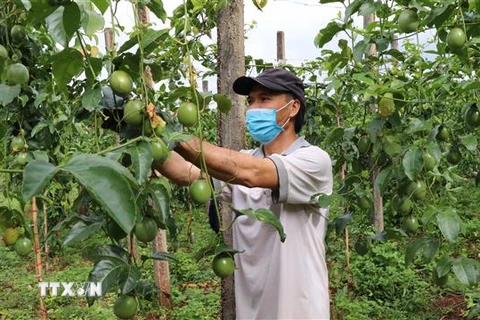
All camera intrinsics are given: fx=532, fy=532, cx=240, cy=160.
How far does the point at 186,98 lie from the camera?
113 cm

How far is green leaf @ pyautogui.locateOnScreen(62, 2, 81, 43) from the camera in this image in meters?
0.76

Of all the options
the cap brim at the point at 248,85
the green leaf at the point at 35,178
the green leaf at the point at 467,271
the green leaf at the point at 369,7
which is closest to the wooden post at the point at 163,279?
the cap brim at the point at 248,85

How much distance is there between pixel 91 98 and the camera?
3.30ft

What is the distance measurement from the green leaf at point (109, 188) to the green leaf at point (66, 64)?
1.59 ft

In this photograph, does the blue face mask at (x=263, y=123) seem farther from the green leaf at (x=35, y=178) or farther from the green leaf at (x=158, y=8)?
the green leaf at (x=35, y=178)

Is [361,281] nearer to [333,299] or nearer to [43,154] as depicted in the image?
[333,299]

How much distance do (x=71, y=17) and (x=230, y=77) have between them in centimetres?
77

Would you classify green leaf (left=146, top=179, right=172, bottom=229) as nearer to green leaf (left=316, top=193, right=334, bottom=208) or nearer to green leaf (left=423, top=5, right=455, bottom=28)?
green leaf (left=316, top=193, right=334, bottom=208)

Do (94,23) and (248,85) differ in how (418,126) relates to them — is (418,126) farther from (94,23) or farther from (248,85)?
(94,23)

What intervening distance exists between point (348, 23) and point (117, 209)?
1289mm

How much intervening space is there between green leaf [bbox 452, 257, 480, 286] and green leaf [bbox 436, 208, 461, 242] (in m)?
0.16

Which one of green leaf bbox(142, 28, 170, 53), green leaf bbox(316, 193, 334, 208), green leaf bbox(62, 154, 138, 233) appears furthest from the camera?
green leaf bbox(316, 193, 334, 208)

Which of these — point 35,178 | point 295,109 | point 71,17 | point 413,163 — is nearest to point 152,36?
point 71,17

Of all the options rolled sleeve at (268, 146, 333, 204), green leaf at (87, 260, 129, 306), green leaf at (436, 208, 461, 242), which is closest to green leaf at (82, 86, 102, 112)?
green leaf at (87, 260, 129, 306)
